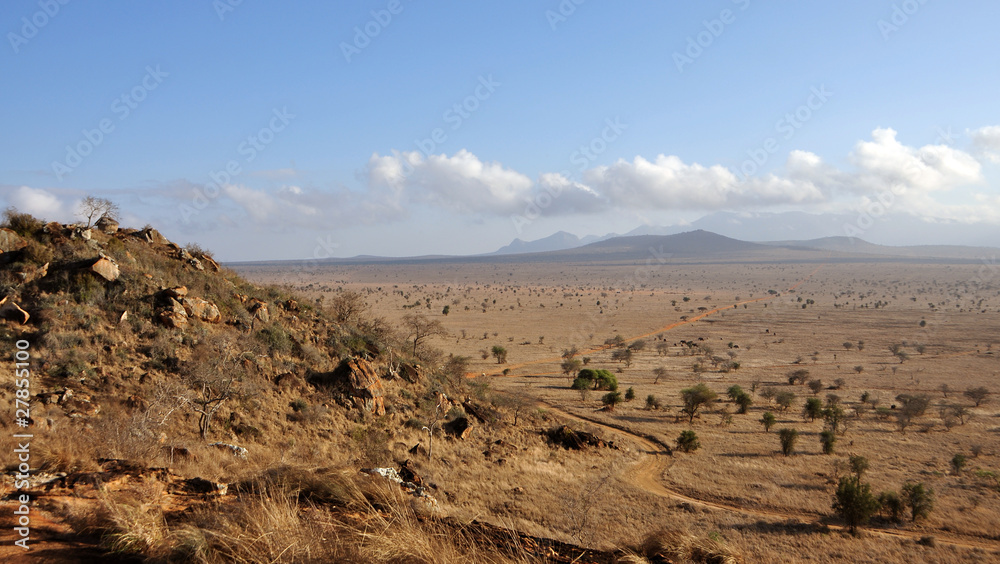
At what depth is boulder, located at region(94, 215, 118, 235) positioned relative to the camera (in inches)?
805

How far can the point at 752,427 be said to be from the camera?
1192 inches

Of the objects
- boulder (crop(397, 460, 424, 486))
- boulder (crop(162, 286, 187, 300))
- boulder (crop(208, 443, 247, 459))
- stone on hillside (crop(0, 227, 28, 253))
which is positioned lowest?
boulder (crop(397, 460, 424, 486))

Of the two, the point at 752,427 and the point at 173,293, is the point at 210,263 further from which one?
the point at 752,427

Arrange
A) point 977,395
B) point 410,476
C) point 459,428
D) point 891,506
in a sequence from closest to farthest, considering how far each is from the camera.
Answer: point 410,476 < point 891,506 < point 459,428 < point 977,395

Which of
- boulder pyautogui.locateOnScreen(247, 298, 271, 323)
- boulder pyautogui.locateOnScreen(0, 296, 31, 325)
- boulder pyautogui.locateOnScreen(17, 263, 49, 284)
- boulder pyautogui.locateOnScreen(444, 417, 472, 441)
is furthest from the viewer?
boulder pyautogui.locateOnScreen(444, 417, 472, 441)

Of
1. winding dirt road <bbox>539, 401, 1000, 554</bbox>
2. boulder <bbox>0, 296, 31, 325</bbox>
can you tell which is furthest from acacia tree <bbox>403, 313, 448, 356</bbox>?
boulder <bbox>0, 296, 31, 325</bbox>

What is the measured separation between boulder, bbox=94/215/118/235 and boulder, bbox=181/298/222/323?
6.37 m

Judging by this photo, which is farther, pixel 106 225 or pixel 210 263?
pixel 210 263

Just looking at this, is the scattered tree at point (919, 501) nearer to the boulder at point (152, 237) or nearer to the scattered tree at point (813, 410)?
the scattered tree at point (813, 410)

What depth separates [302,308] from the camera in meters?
23.7

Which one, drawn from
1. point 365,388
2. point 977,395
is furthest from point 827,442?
point 365,388

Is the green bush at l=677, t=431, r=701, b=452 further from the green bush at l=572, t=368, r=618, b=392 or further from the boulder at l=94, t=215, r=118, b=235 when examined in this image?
the boulder at l=94, t=215, r=118, b=235

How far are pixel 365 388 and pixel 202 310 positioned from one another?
667 centimetres

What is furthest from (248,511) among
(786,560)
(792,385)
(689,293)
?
(689,293)
